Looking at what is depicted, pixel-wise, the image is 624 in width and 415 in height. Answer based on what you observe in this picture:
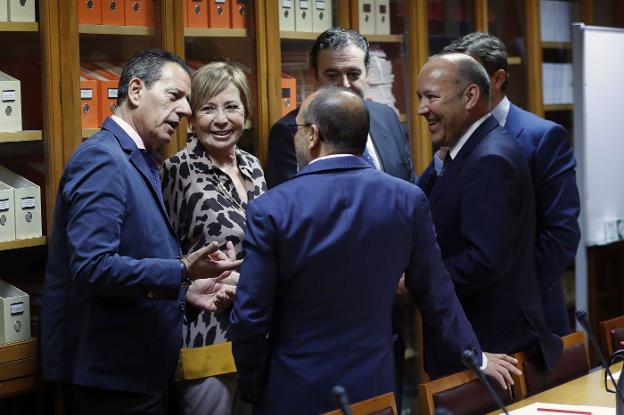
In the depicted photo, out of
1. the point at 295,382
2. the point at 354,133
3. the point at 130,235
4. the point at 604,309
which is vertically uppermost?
the point at 354,133

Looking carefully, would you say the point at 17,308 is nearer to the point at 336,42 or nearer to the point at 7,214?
the point at 7,214

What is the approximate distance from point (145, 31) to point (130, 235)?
1.27 meters

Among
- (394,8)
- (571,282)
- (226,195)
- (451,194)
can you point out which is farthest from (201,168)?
(571,282)

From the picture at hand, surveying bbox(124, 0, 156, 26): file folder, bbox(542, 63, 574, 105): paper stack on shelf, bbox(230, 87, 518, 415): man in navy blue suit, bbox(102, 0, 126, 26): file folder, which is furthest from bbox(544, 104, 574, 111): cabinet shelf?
bbox(230, 87, 518, 415): man in navy blue suit

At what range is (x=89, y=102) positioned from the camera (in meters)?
3.79

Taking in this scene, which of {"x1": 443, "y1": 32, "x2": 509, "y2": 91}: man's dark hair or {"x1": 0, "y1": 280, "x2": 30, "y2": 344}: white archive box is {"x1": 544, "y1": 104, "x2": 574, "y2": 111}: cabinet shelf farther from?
{"x1": 0, "y1": 280, "x2": 30, "y2": 344}: white archive box

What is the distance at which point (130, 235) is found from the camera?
3.03 metres

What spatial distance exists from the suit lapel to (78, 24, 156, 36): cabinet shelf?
4.54ft

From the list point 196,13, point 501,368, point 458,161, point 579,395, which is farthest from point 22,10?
point 579,395

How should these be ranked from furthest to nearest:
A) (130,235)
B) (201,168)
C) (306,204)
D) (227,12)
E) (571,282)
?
1. (571,282)
2. (227,12)
3. (201,168)
4. (130,235)
5. (306,204)

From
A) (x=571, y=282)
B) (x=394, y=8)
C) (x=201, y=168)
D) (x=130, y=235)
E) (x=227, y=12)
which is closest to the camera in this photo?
(x=130, y=235)

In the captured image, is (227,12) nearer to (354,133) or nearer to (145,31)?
(145,31)

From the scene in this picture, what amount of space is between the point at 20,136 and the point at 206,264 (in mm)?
993

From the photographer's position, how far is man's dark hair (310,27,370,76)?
4.14m
